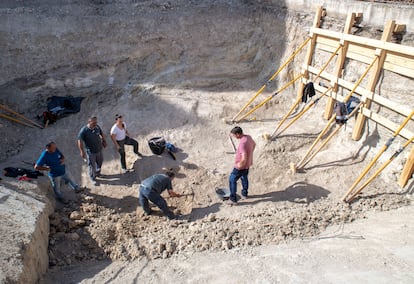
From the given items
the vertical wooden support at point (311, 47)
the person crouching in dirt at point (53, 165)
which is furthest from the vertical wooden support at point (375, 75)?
the person crouching in dirt at point (53, 165)

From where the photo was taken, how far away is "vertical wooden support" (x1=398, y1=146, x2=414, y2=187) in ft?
20.9

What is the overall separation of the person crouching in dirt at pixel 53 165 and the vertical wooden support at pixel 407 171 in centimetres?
710

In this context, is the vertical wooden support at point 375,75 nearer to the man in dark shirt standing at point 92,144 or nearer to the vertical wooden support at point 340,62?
the vertical wooden support at point 340,62

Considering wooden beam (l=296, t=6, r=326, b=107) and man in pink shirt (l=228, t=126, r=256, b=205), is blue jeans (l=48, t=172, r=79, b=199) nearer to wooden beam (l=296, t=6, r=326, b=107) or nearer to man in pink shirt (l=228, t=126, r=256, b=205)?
man in pink shirt (l=228, t=126, r=256, b=205)

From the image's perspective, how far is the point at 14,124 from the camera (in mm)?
9664

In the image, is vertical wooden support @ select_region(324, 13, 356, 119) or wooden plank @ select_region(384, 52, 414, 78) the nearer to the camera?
wooden plank @ select_region(384, 52, 414, 78)

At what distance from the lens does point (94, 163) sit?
779cm

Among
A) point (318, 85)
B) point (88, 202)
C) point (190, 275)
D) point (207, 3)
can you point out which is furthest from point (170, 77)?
point (190, 275)

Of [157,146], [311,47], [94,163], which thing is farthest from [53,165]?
[311,47]

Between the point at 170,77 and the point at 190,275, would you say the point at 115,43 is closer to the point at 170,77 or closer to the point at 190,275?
the point at 170,77

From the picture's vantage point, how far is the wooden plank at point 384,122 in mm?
6500

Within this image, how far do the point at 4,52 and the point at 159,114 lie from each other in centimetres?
574

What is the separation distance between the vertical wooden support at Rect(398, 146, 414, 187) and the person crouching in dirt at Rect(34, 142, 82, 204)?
7102 mm

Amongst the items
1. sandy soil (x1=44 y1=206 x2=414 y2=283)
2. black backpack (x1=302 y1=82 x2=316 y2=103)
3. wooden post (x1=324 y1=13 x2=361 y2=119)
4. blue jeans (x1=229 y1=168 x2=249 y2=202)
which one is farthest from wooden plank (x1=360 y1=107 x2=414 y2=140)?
blue jeans (x1=229 y1=168 x2=249 y2=202)
